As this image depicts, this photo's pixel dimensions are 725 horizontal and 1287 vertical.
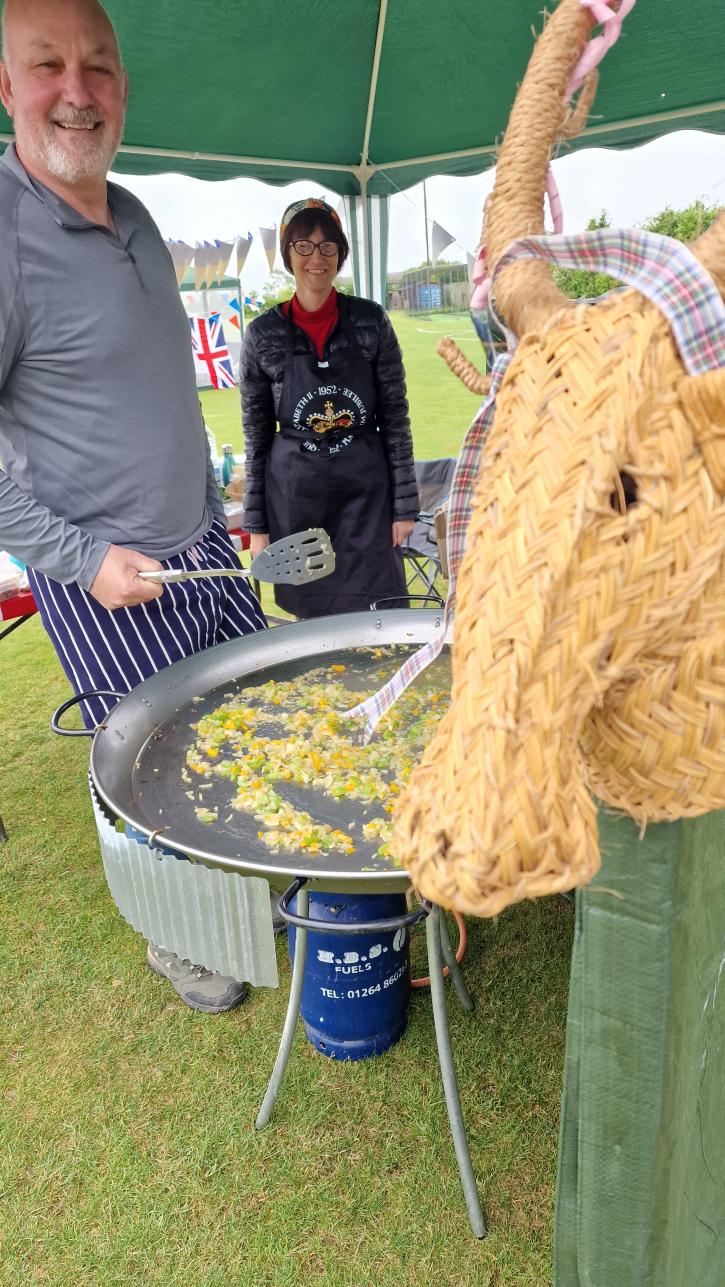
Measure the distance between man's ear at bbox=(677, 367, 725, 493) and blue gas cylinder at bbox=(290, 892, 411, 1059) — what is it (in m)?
1.52

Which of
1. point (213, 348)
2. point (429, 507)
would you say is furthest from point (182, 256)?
point (429, 507)

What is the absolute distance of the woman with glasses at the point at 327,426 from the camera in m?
3.23

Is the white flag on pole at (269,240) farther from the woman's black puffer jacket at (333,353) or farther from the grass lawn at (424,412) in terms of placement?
the grass lawn at (424,412)

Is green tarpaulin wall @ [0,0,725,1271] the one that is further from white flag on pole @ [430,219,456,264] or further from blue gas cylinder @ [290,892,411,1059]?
blue gas cylinder @ [290,892,411,1059]

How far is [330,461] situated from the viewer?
11.1 feet

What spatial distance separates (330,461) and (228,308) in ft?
16.9

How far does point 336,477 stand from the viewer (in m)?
3.41

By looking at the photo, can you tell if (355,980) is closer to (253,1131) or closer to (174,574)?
(253,1131)

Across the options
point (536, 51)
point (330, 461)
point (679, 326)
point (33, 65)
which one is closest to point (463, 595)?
point (679, 326)

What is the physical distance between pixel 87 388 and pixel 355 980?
5.40ft

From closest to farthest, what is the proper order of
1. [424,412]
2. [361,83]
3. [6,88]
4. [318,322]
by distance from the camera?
1. [6,88]
2. [318,322]
3. [361,83]
4. [424,412]

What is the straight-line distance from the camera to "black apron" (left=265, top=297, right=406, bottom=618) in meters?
3.30

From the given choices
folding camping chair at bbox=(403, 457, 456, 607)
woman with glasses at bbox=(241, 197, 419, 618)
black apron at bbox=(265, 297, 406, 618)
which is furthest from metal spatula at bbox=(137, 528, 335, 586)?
folding camping chair at bbox=(403, 457, 456, 607)

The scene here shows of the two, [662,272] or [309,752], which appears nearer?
[662,272]
